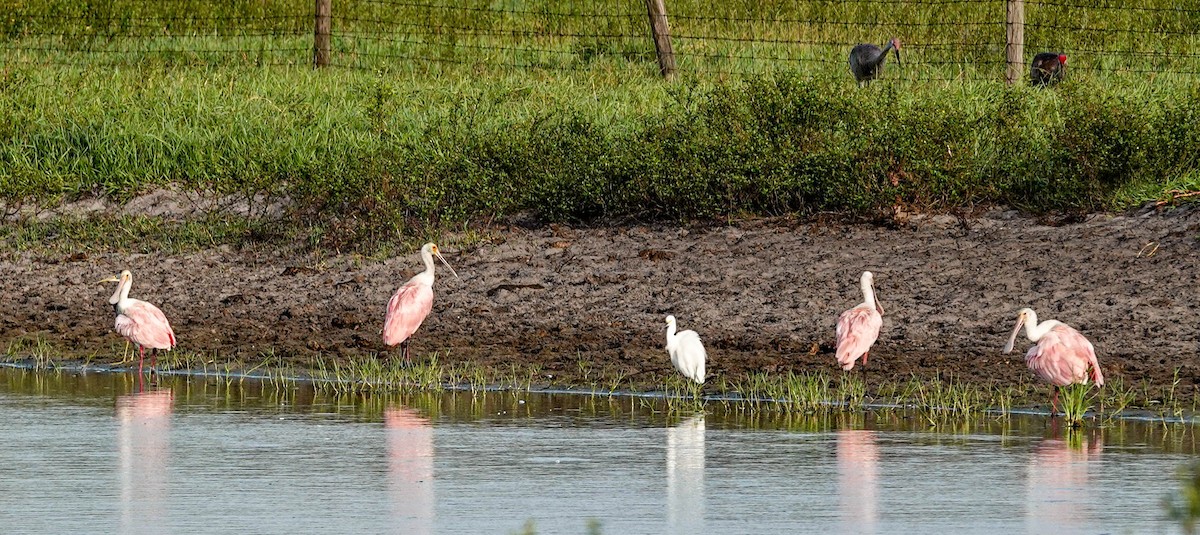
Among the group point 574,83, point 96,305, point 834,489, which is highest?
point 574,83

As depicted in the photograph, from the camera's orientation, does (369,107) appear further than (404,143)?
Yes

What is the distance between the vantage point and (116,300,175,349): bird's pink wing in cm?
1107

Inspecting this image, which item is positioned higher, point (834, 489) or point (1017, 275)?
point (1017, 275)

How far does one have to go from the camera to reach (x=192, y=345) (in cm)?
1184

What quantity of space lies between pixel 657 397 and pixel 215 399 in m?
2.22

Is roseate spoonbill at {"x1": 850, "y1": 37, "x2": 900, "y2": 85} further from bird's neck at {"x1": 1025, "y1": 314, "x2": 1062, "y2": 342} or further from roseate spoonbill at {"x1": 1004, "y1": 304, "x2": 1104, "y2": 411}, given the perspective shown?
roseate spoonbill at {"x1": 1004, "y1": 304, "x2": 1104, "y2": 411}

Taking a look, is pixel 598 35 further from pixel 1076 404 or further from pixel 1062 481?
pixel 1062 481

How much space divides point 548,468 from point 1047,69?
31.4 ft

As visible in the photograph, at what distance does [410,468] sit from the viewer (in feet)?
26.2

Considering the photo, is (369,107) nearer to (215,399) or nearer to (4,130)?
(4,130)

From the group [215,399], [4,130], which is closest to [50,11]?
[4,130]

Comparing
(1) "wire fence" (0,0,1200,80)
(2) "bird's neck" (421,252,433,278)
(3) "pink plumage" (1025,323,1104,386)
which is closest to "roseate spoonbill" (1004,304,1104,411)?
(3) "pink plumage" (1025,323,1104,386)

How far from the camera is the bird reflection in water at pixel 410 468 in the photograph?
697 centimetres

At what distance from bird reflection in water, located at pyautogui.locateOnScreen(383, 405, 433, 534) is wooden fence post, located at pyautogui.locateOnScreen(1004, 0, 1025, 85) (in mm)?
7750
